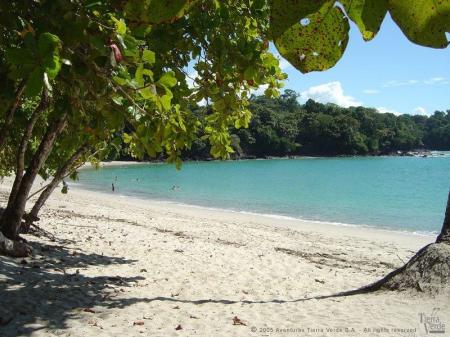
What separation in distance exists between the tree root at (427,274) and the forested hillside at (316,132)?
76.7m

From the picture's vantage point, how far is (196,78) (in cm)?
374

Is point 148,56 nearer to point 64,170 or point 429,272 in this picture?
point 429,272

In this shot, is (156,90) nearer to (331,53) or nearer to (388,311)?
(331,53)

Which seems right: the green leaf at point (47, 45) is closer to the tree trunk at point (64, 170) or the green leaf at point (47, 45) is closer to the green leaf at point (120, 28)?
the green leaf at point (120, 28)

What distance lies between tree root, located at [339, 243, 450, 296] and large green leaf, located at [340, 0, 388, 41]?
20.8 feet

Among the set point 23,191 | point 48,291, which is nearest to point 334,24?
point 48,291

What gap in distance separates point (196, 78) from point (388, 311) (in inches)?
159

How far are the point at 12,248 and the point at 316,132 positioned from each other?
306 feet

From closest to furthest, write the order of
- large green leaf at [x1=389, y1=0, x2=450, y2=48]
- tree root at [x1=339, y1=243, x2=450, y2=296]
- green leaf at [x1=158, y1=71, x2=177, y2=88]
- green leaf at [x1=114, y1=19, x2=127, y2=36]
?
1. large green leaf at [x1=389, y1=0, x2=450, y2=48]
2. green leaf at [x1=114, y1=19, x2=127, y2=36]
3. green leaf at [x1=158, y1=71, x2=177, y2=88]
4. tree root at [x1=339, y1=243, x2=450, y2=296]

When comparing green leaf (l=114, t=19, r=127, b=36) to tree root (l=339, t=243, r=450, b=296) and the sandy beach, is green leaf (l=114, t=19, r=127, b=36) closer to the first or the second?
the sandy beach

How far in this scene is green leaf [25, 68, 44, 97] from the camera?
1264 mm

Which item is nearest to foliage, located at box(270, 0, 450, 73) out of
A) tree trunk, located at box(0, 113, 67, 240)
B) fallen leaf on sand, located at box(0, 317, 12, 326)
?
fallen leaf on sand, located at box(0, 317, 12, 326)

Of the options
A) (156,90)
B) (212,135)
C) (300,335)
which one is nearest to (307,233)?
(300,335)

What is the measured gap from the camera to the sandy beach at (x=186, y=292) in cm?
537
